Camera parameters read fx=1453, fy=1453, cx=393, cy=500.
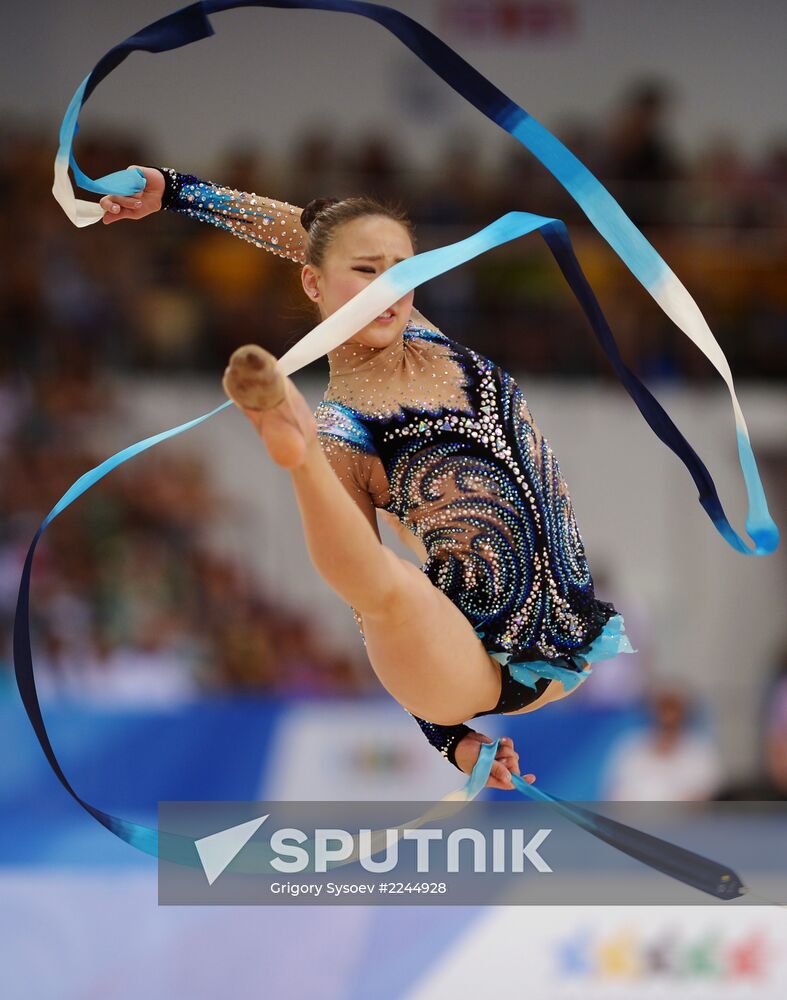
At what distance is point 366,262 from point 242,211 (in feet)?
1.17

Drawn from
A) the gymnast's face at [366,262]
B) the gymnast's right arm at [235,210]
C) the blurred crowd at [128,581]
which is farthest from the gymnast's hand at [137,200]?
the blurred crowd at [128,581]

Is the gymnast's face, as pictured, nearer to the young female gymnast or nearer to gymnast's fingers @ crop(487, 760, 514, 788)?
the young female gymnast

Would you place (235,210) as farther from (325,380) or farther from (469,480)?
(325,380)

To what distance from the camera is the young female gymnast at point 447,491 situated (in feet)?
7.45

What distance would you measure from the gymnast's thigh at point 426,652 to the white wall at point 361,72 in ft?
14.1

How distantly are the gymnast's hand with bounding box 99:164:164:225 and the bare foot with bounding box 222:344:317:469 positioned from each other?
29.8 inches

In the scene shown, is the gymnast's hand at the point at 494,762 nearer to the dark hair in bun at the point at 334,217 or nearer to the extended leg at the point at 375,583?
the extended leg at the point at 375,583

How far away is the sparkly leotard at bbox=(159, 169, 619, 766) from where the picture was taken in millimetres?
2305

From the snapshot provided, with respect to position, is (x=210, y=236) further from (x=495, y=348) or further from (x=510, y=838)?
(x=510, y=838)

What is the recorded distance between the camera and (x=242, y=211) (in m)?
2.52

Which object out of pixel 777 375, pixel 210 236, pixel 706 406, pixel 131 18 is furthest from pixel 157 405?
pixel 777 375

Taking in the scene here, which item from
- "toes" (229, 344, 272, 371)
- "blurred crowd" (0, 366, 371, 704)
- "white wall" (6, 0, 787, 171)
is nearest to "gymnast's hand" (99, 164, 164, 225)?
"toes" (229, 344, 272, 371)

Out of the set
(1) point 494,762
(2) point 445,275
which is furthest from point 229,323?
(1) point 494,762

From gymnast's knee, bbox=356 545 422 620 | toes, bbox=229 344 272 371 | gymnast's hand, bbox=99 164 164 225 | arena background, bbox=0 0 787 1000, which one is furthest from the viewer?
arena background, bbox=0 0 787 1000
